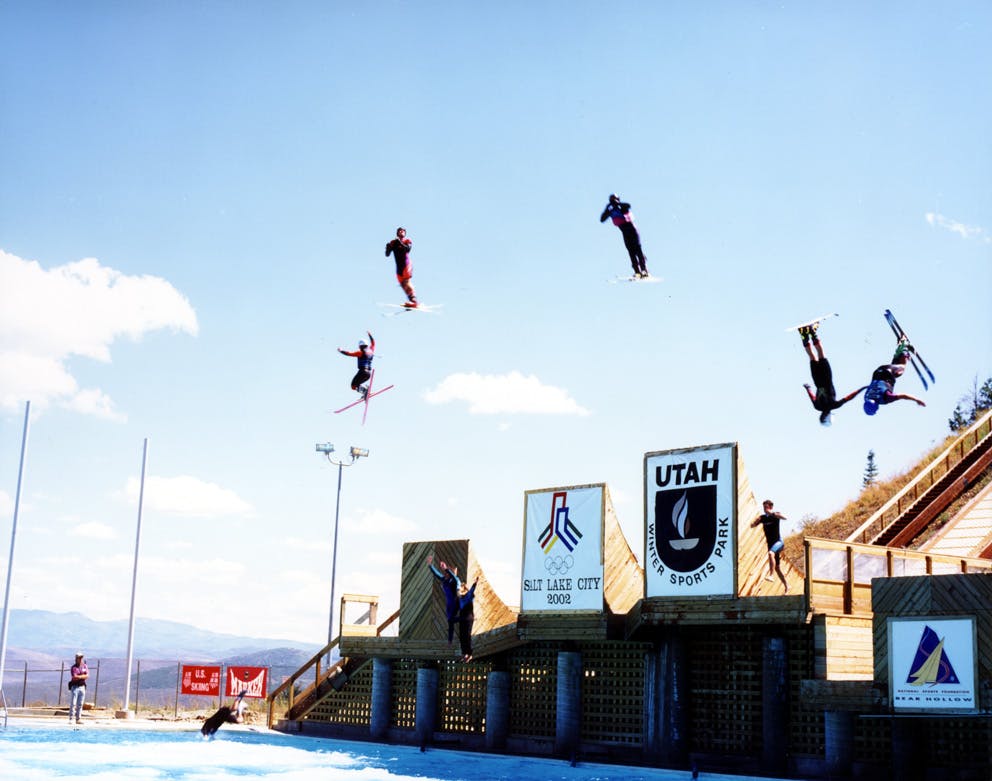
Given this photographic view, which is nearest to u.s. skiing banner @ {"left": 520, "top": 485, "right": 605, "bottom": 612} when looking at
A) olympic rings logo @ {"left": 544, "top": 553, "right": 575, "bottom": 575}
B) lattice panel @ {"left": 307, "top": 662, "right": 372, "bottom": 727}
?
olympic rings logo @ {"left": 544, "top": 553, "right": 575, "bottom": 575}

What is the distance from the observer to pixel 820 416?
63.8ft

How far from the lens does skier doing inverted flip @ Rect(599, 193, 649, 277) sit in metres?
19.9

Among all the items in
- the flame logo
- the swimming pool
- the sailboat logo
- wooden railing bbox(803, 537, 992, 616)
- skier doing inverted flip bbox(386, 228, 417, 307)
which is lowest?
the swimming pool

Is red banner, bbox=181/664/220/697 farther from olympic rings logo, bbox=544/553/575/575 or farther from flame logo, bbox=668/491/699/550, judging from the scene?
flame logo, bbox=668/491/699/550

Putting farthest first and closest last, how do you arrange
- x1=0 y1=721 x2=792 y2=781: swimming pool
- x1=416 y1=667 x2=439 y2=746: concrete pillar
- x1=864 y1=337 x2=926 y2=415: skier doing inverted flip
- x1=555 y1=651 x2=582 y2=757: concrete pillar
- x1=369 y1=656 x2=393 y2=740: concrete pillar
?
x1=369 y1=656 x2=393 y2=740: concrete pillar < x1=416 y1=667 x2=439 y2=746: concrete pillar < x1=555 y1=651 x2=582 y2=757: concrete pillar < x1=0 y1=721 x2=792 y2=781: swimming pool < x1=864 y1=337 x2=926 y2=415: skier doing inverted flip

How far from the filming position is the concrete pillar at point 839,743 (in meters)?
22.1

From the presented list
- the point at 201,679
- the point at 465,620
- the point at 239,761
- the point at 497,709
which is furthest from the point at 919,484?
the point at 239,761

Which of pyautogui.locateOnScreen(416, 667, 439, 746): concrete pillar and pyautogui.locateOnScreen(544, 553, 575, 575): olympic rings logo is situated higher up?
pyautogui.locateOnScreen(544, 553, 575, 575): olympic rings logo

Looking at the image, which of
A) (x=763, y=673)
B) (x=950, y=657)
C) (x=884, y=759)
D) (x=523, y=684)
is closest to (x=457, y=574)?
(x=523, y=684)

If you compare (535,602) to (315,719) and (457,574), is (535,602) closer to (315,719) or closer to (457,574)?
(457,574)

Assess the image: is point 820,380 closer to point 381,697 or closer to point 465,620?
point 465,620

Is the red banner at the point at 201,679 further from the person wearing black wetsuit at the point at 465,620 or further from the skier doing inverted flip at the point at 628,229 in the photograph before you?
the skier doing inverted flip at the point at 628,229

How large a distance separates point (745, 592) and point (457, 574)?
8.90 meters

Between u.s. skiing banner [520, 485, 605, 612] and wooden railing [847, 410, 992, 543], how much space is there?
26.8 feet
